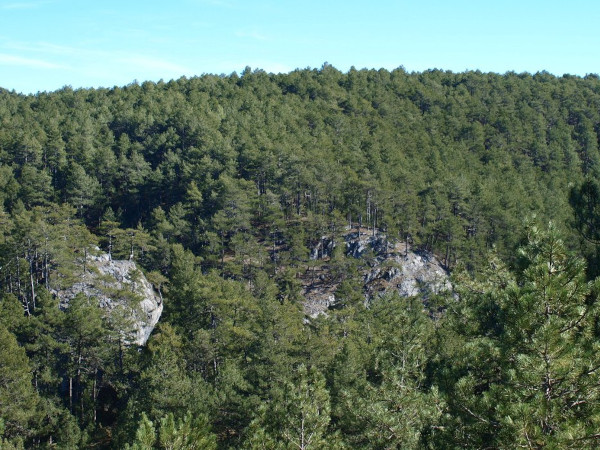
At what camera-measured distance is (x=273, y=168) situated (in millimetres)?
67062

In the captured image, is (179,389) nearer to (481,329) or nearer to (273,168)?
(481,329)

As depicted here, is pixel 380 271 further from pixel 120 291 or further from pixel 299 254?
pixel 120 291

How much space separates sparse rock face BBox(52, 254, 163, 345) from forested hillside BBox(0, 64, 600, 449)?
1495 millimetres

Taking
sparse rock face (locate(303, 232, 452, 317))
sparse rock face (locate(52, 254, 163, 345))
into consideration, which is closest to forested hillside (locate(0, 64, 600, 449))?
sparse rock face (locate(52, 254, 163, 345))

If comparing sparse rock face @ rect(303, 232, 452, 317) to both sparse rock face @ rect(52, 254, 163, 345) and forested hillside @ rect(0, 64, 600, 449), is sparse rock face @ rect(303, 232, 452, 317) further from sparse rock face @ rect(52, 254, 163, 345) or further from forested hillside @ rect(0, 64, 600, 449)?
sparse rock face @ rect(52, 254, 163, 345)

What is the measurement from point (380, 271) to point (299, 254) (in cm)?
954

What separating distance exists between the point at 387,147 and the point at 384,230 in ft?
70.3

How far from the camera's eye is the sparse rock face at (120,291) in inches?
1709

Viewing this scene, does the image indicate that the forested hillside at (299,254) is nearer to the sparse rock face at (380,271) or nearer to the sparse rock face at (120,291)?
the sparse rock face at (120,291)

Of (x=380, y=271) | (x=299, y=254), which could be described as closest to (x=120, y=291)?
(x=299, y=254)

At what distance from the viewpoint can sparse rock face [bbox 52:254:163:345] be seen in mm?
43406

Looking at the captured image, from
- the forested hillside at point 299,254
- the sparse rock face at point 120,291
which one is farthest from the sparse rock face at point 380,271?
the sparse rock face at point 120,291

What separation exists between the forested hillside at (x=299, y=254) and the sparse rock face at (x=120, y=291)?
4.91 ft

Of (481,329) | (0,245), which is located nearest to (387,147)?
(0,245)
